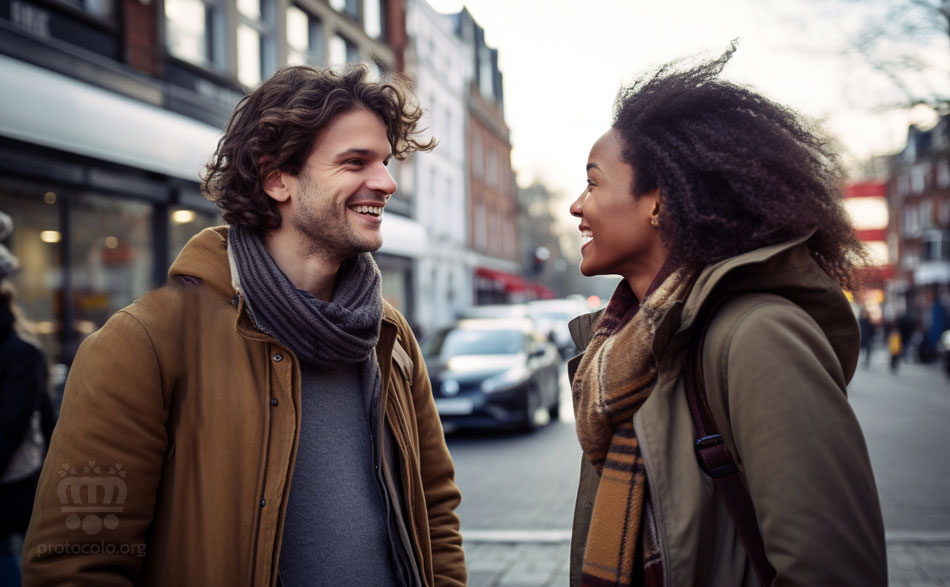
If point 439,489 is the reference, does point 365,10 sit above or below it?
above

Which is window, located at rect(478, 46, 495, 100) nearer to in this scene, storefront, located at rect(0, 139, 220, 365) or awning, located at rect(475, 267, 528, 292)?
awning, located at rect(475, 267, 528, 292)

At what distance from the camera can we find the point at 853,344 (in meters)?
1.80

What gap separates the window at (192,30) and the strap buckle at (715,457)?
12.2 m

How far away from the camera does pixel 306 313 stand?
2.02 metres

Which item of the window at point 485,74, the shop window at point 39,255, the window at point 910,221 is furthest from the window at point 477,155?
the window at point 910,221

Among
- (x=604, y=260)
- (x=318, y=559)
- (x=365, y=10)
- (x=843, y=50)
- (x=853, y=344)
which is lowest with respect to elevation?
(x=318, y=559)

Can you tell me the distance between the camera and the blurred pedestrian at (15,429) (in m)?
3.22

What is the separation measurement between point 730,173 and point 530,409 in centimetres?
953

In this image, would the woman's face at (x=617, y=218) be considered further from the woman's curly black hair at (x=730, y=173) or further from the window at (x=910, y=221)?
the window at (x=910, y=221)

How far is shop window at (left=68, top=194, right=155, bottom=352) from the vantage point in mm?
9883

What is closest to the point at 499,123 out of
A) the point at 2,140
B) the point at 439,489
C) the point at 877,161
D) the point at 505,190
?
the point at 505,190

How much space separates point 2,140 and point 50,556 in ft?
26.7

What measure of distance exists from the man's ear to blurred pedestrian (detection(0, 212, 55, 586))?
174cm

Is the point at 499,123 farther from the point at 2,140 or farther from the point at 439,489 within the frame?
the point at 439,489
